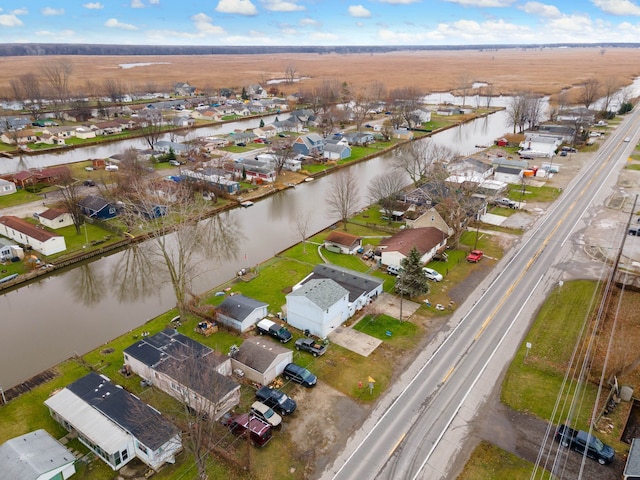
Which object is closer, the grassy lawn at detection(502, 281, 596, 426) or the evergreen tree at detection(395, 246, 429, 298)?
the grassy lawn at detection(502, 281, 596, 426)

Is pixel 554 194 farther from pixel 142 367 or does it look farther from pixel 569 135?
pixel 142 367

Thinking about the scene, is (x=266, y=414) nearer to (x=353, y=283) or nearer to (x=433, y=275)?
(x=353, y=283)

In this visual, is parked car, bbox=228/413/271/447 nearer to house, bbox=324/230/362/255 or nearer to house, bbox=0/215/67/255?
house, bbox=324/230/362/255

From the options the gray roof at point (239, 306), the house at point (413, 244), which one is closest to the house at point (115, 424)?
the gray roof at point (239, 306)

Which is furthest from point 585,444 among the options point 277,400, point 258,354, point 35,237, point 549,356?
point 35,237

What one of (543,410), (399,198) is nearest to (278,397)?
(543,410)

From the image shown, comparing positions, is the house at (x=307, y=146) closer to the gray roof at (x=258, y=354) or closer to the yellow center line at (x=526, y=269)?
the yellow center line at (x=526, y=269)

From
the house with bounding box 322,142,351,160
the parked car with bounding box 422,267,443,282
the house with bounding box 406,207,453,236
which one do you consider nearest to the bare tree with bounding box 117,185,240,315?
the house with bounding box 406,207,453,236
